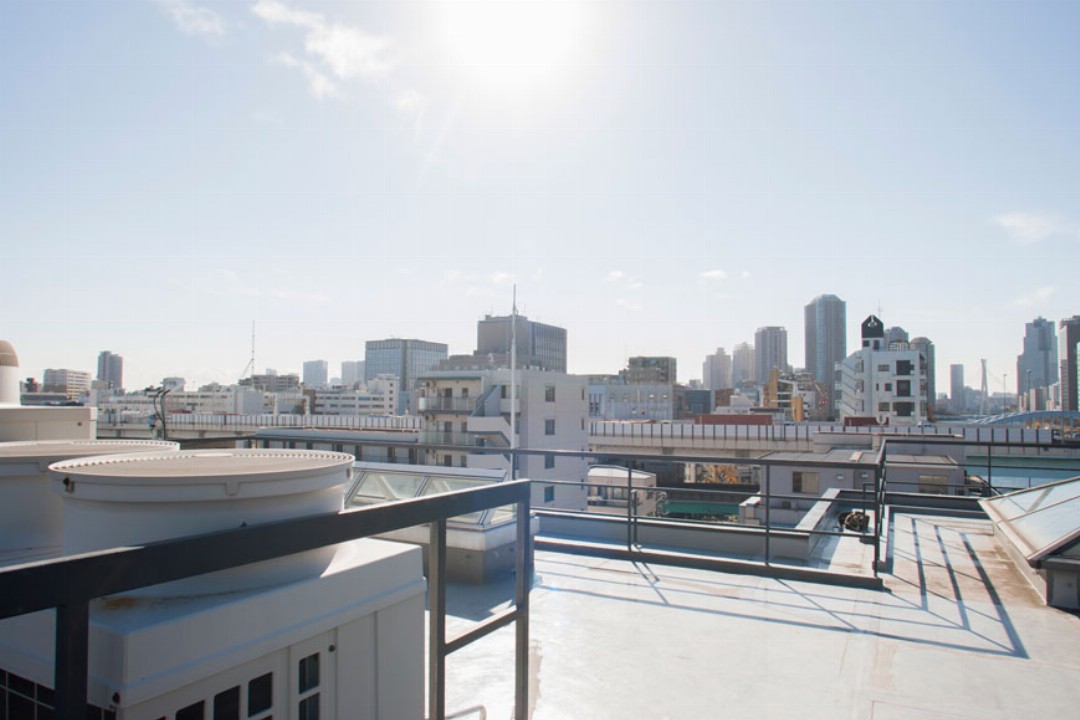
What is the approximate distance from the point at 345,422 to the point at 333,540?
69.4 meters

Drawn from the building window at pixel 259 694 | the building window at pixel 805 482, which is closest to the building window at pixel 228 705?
the building window at pixel 259 694

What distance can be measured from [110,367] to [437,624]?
644 ft

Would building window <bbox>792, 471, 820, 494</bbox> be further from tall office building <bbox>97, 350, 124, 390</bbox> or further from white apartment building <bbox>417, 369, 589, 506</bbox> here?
tall office building <bbox>97, 350, 124, 390</bbox>

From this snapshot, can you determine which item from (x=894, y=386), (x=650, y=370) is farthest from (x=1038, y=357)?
(x=894, y=386)

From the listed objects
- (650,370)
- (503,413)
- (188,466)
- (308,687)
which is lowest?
(503,413)

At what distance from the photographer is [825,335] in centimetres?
18150

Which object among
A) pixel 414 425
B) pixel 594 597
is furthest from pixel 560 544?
pixel 414 425

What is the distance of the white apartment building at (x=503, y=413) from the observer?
145 ft

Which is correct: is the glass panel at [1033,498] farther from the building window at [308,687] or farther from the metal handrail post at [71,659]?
the metal handrail post at [71,659]

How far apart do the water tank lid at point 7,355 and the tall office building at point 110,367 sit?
603 feet

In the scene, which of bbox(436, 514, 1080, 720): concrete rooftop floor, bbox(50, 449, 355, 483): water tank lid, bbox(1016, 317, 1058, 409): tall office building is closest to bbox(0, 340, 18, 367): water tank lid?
bbox(50, 449, 355, 483): water tank lid

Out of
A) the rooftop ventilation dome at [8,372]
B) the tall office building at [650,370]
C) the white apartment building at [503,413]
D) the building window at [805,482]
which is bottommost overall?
the building window at [805,482]

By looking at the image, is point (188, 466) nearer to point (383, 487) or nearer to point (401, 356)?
point (383, 487)

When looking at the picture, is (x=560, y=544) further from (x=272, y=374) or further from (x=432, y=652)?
(x=272, y=374)
